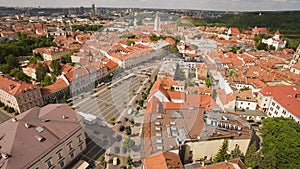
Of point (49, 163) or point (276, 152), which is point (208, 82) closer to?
point (276, 152)

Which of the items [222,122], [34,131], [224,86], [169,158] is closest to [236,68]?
[224,86]

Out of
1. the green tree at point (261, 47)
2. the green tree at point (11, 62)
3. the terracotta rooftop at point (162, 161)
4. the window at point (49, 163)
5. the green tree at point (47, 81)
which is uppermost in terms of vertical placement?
the green tree at point (261, 47)

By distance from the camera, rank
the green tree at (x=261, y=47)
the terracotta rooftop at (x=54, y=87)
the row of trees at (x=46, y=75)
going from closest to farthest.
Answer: the terracotta rooftop at (x=54, y=87) → the row of trees at (x=46, y=75) → the green tree at (x=261, y=47)

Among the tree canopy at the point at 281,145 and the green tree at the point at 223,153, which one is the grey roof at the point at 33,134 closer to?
the green tree at the point at 223,153

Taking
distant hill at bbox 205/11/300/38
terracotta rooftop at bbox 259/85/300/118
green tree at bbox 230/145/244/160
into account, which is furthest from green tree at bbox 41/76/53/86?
distant hill at bbox 205/11/300/38

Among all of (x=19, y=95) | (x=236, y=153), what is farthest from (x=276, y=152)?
(x=19, y=95)

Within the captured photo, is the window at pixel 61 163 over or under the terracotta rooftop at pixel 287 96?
under

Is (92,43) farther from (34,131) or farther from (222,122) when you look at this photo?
(222,122)

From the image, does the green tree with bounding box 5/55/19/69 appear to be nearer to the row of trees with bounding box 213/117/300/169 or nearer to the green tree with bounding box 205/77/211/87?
the green tree with bounding box 205/77/211/87

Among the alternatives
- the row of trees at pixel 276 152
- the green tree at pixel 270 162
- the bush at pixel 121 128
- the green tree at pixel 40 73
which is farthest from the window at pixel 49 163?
the green tree at pixel 40 73
